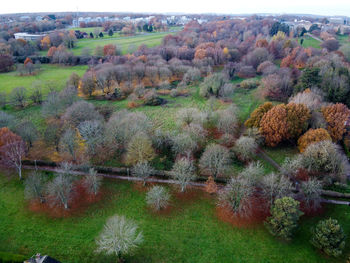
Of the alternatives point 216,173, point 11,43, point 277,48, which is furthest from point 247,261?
point 11,43

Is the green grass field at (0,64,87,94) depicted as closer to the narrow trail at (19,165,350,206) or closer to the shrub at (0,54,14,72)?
the shrub at (0,54,14,72)

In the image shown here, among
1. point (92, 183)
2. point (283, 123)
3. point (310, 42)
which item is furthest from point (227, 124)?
point (310, 42)

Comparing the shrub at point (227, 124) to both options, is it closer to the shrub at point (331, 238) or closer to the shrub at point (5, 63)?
the shrub at point (331, 238)

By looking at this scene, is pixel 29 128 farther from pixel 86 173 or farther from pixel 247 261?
pixel 247 261

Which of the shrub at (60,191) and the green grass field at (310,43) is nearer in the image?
the shrub at (60,191)

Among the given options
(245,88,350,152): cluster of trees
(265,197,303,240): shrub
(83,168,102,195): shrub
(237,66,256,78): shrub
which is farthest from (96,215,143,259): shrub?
(237,66,256,78): shrub

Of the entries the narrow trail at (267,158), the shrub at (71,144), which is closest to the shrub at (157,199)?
the shrub at (71,144)
